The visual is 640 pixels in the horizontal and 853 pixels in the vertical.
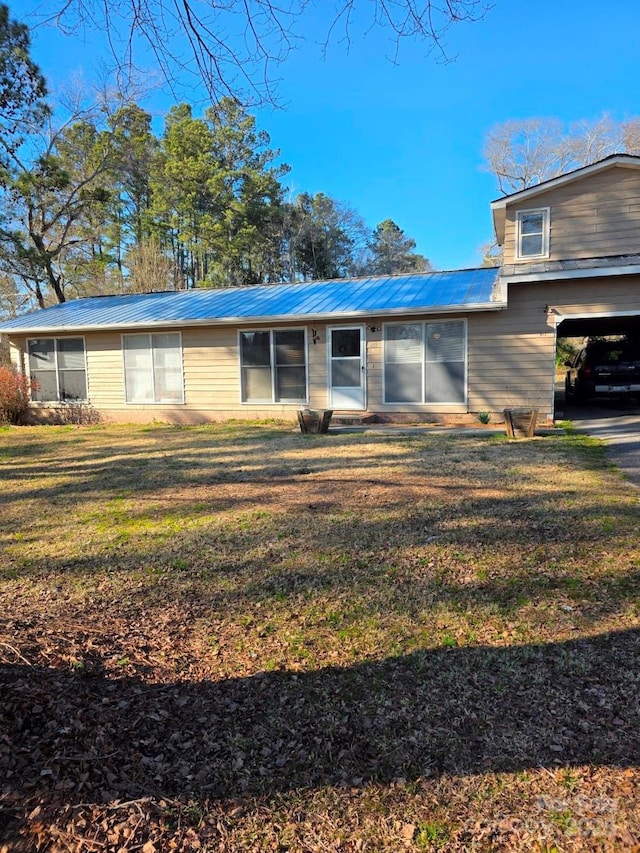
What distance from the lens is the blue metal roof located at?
11266mm

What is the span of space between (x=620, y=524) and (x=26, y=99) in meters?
9.32

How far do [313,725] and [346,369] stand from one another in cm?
1021

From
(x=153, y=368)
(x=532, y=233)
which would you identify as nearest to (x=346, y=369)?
(x=532, y=233)

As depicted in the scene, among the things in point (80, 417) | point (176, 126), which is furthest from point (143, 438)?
point (176, 126)

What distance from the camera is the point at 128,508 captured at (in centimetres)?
535

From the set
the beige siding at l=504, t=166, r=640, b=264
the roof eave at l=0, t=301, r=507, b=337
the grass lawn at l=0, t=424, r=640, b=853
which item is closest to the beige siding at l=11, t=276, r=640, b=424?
the roof eave at l=0, t=301, r=507, b=337

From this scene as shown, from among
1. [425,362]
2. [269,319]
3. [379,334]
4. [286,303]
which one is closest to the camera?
[425,362]

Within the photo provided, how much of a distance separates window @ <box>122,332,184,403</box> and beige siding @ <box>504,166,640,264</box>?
8.12m

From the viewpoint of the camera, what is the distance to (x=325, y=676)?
2.43 meters

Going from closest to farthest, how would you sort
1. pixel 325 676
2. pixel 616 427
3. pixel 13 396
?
pixel 325 676, pixel 616 427, pixel 13 396

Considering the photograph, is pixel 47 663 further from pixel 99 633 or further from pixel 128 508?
pixel 128 508

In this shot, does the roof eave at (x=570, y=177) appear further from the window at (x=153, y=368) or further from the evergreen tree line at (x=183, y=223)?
the evergreen tree line at (x=183, y=223)

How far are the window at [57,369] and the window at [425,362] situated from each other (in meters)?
8.08

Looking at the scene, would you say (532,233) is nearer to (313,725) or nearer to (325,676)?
(325,676)
